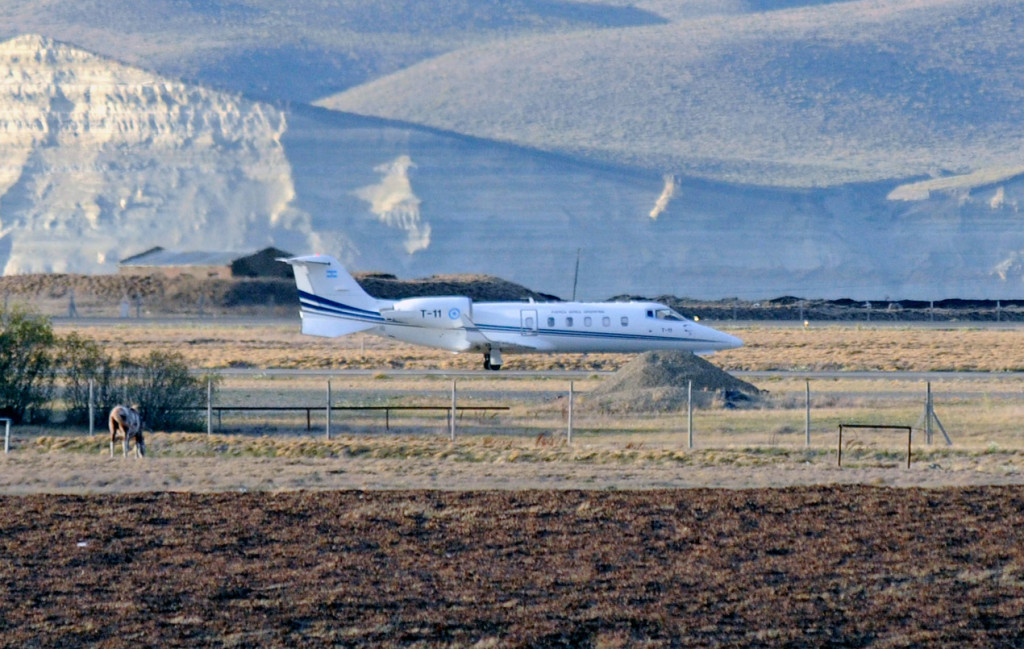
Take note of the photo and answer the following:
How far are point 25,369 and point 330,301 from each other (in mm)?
18175

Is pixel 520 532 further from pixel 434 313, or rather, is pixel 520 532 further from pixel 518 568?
pixel 434 313

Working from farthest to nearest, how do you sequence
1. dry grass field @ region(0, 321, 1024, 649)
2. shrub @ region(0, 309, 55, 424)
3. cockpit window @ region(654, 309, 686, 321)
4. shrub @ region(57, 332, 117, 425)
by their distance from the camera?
cockpit window @ region(654, 309, 686, 321) → shrub @ region(0, 309, 55, 424) → shrub @ region(57, 332, 117, 425) → dry grass field @ region(0, 321, 1024, 649)

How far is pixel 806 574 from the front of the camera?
17453 millimetres

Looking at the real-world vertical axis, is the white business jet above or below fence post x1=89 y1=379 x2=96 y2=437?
above

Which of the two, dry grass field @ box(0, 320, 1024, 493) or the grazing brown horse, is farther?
the grazing brown horse

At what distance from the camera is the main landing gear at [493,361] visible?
49844 mm

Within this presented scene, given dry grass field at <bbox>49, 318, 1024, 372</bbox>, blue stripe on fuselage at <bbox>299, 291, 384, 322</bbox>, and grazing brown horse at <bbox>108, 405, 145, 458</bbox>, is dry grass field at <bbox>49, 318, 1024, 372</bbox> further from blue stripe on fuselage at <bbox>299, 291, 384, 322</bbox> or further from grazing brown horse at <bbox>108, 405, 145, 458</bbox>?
grazing brown horse at <bbox>108, 405, 145, 458</bbox>

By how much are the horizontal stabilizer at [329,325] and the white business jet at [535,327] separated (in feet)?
0.23

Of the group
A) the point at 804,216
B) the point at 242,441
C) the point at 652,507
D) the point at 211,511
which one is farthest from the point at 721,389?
the point at 804,216

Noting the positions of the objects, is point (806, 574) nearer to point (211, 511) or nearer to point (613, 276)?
point (211, 511)

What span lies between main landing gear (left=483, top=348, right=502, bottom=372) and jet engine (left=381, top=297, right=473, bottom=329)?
4.31ft

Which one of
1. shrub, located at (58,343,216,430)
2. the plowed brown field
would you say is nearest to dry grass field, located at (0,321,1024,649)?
the plowed brown field

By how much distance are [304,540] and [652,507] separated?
16.4 feet

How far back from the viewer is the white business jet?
4978cm
